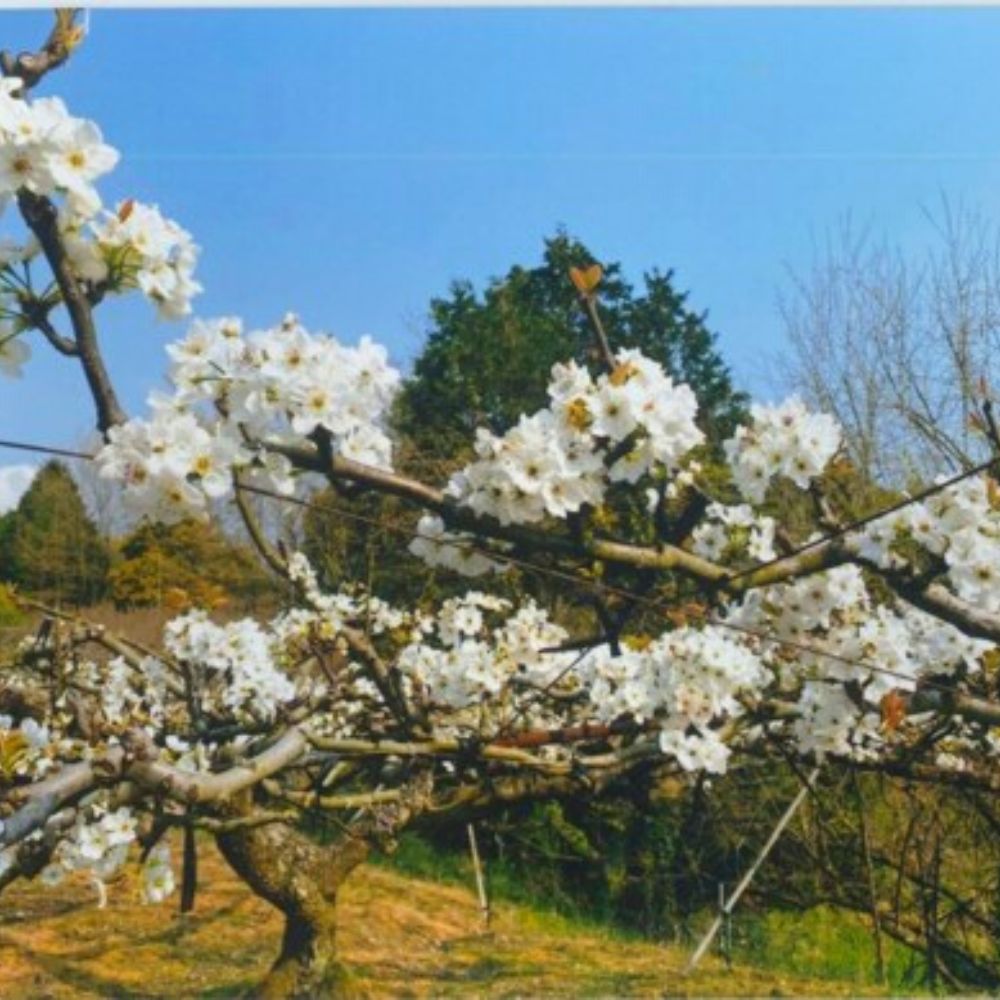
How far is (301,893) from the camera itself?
14.6 ft

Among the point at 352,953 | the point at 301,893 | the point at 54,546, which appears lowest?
the point at 352,953

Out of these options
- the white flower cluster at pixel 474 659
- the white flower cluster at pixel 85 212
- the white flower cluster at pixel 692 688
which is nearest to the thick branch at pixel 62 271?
the white flower cluster at pixel 85 212

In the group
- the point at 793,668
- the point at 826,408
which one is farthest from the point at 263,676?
the point at 826,408

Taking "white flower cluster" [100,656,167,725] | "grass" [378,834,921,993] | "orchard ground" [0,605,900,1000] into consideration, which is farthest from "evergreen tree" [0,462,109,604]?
"white flower cluster" [100,656,167,725]

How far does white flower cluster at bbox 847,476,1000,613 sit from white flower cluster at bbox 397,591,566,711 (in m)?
1.72

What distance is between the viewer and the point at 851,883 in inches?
262

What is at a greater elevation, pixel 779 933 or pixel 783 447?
pixel 783 447

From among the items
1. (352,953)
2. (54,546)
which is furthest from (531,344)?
(352,953)

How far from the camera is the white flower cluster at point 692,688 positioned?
12.5 feet

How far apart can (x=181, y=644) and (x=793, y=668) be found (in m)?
1.86

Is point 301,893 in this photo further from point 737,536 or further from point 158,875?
point 737,536

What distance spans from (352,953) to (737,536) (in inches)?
120

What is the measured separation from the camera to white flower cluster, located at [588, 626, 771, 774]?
3.82m

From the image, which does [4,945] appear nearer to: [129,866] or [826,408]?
[129,866]
